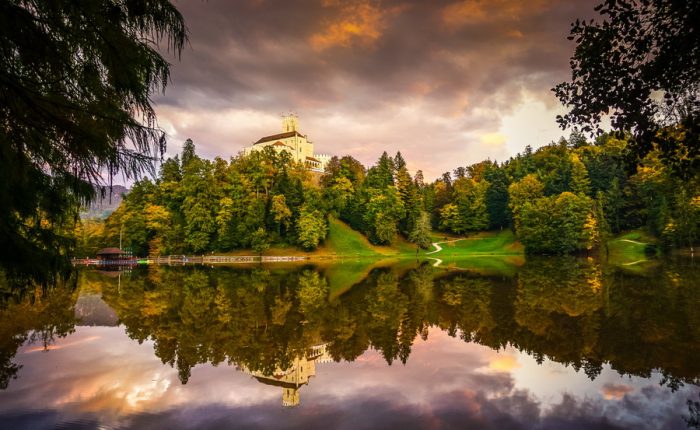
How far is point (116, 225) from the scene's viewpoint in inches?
2717

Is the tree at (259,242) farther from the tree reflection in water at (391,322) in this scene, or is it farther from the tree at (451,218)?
the tree at (451,218)

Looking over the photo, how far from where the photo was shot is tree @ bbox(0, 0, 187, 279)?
431 centimetres

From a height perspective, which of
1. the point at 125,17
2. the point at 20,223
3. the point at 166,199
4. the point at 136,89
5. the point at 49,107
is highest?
the point at 166,199

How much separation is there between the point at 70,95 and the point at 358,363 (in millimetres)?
7797

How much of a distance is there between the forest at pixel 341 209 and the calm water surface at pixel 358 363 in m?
44.7

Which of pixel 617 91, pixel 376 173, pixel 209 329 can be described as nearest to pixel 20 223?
pixel 209 329

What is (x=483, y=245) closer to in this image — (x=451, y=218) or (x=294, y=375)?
(x=451, y=218)

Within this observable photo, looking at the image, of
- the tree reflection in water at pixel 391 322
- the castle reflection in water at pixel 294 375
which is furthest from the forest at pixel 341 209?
the castle reflection in water at pixel 294 375

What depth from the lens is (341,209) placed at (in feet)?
245

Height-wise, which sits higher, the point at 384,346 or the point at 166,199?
the point at 166,199

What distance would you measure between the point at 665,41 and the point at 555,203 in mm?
61909

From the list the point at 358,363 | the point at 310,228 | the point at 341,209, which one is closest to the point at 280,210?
the point at 310,228

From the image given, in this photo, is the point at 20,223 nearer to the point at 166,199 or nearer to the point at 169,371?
the point at 169,371

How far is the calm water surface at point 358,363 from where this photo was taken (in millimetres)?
6965
